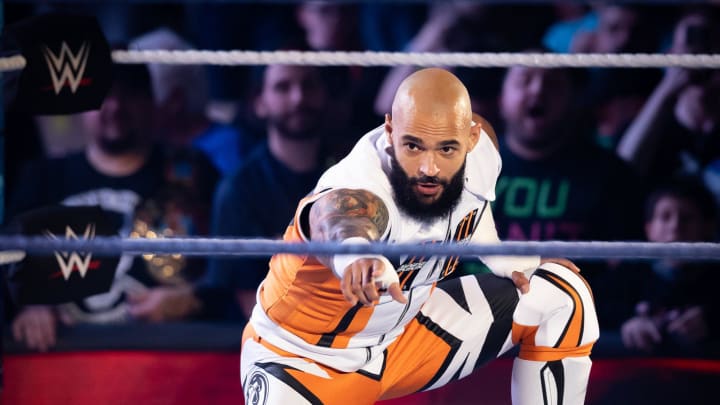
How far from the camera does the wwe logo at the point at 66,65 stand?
146cm

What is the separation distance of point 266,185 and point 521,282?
1104mm

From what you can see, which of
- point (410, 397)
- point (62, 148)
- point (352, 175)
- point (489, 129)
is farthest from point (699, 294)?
point (62, 148)

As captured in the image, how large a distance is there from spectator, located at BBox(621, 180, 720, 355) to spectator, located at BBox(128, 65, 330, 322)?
0.96m

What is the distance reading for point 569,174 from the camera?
2.67m

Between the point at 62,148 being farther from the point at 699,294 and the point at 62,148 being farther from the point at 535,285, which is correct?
the point at 699,294

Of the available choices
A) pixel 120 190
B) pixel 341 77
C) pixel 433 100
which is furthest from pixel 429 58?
pixel 120 190

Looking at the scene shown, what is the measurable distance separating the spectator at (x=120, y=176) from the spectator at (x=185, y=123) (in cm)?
3

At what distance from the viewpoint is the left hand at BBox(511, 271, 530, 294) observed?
170 cm

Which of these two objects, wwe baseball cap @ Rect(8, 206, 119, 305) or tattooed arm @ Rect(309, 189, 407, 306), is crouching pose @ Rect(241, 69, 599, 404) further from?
wwe baseball cap @ Rect(8, 206, 119, 305)

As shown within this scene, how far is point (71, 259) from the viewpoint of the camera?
1.49 m

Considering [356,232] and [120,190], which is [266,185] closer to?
[120,190]

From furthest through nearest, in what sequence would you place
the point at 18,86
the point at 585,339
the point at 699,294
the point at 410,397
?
the point at 699,294 < the point at 410,397 < the point at 585,339 < the point at 18,86

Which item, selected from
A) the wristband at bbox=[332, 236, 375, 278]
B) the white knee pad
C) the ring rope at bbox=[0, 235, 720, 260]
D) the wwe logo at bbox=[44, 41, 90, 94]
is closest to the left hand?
the white knee pad

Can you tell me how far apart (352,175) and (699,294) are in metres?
1.54
